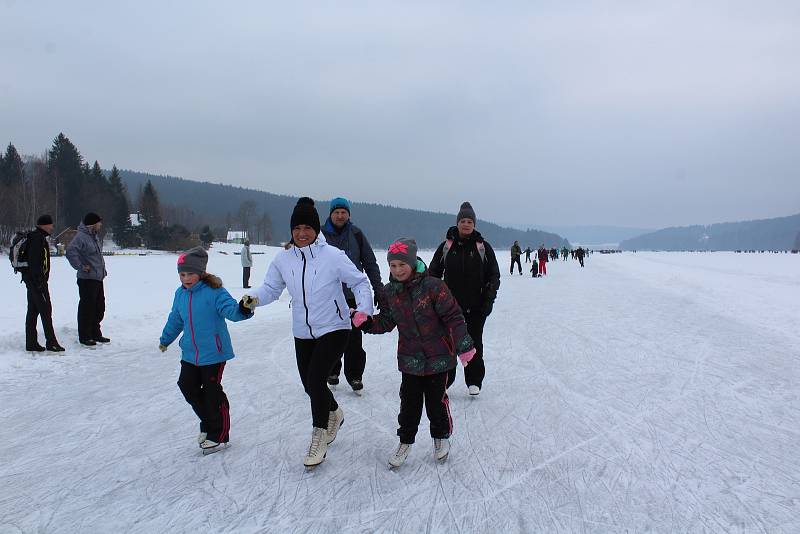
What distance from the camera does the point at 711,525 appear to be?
2611mm

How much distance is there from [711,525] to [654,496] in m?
0.34

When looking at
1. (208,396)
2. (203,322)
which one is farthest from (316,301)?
(208,396)

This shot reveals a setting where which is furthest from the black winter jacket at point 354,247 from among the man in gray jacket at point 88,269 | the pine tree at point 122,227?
the pine tree at point 122,227

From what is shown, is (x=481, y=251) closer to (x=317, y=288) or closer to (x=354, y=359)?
(x=354, y=359)

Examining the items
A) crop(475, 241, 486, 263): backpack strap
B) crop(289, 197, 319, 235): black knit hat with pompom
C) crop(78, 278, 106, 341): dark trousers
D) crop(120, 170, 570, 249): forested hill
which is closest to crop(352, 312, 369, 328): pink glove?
crop(289, 197, 319, 235): black knit hat with pompom

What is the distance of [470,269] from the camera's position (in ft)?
14.7

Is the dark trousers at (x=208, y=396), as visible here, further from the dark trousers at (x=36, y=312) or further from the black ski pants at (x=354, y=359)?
the dark trousers at (x=36, y=312)

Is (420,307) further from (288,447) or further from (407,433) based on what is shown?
(288,447)

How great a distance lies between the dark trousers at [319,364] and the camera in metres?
3.24

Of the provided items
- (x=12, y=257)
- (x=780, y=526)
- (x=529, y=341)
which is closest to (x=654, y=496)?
(x=780, y=526)

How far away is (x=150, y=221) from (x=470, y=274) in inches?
2362

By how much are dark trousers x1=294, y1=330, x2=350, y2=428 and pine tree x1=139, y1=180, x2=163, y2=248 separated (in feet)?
186

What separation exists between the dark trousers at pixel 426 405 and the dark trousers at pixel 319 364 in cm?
51

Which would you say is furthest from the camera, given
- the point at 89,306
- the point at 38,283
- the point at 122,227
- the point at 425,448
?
the point at 122,227
